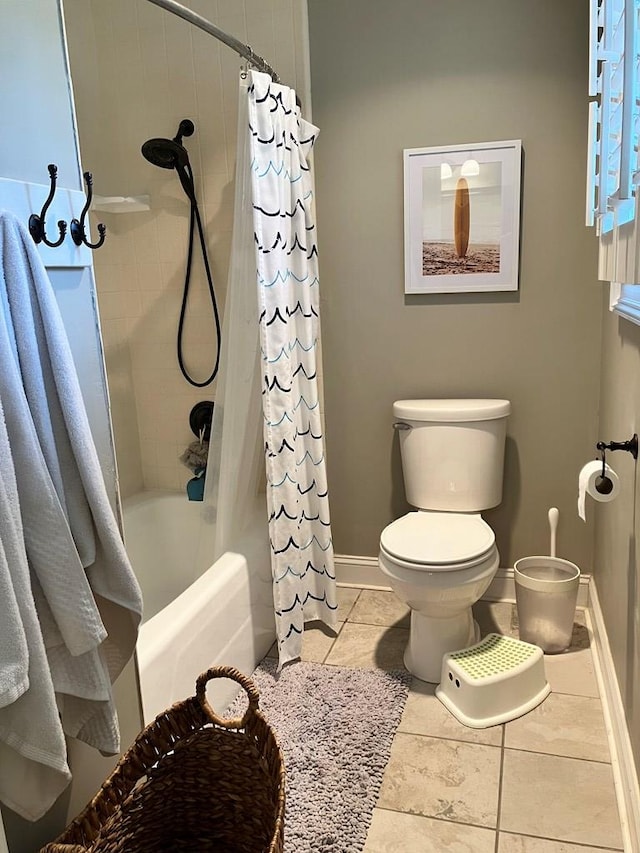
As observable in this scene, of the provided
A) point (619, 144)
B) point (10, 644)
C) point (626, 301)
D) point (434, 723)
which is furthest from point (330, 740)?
point (619, 144)

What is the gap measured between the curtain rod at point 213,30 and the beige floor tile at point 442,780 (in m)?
2.13

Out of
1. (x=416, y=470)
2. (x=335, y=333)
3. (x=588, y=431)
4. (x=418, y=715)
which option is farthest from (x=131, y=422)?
(x=588, y=431)

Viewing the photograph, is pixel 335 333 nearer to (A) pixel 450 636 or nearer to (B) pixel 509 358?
(B) pixel 509 358

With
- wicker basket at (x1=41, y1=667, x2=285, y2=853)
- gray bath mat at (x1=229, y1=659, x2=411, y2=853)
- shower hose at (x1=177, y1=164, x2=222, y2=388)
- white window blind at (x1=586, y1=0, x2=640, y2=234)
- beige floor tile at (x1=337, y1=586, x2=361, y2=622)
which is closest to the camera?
white window blind at (x1=586, y1=0, x2=640, y2=234)

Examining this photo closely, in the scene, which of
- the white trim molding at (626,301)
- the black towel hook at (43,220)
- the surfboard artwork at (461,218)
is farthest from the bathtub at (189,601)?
the white trim molding at (626,301)

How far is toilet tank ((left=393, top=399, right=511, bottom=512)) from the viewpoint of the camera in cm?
254

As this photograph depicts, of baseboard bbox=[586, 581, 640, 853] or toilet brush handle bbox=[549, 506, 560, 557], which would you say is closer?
baseboard bbox=[586, 581, 640, 853]

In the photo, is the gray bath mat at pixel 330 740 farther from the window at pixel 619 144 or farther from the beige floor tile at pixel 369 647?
the window at pixel 619 144

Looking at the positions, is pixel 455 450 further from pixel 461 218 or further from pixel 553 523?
pixel 461 218

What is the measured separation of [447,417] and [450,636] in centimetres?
77

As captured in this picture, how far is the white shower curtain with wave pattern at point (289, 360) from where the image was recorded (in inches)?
84.7

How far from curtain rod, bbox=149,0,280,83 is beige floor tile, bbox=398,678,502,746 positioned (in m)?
2.07

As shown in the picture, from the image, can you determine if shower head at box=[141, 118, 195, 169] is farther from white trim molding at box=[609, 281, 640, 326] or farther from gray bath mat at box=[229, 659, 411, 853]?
gray bath mat at box=[229, 659, 411, 853]

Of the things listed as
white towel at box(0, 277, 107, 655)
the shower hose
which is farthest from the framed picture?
white towel at box(0, 277, 107, 655)
